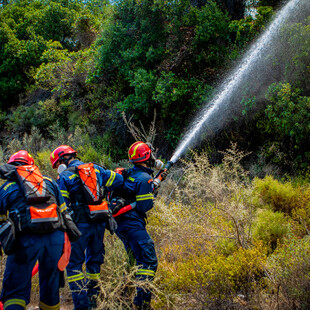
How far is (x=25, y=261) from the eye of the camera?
3271 mm

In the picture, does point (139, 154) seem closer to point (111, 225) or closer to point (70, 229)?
point (111, 225)

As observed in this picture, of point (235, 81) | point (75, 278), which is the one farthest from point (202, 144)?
point (75, 278)

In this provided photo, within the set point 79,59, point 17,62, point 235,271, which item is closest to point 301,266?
point 235,271

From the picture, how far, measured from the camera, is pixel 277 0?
887 cm

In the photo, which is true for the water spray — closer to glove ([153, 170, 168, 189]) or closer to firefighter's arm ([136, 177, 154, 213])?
glove ([153, 170, 168, 189])

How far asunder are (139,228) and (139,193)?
1.47 ft

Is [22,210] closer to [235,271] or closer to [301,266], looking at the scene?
[235,271]

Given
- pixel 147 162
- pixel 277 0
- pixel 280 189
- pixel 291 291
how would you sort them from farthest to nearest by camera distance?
pixel 277 0
pixel 280 189
pixel 147 162
pixel 291 291

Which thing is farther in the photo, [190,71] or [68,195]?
[190,71]

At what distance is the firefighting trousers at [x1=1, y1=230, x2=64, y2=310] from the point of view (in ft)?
10.6

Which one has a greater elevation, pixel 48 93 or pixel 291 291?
pixel 48 93

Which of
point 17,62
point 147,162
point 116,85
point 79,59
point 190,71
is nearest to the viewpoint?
point 147,162

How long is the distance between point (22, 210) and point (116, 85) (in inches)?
340

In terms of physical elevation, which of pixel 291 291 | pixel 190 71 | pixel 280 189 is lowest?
pixel 280 189
